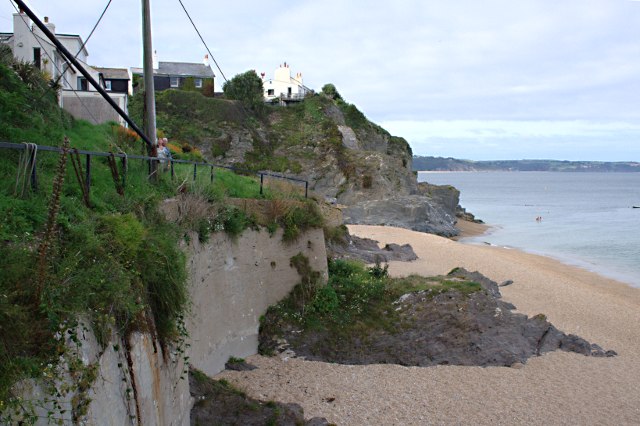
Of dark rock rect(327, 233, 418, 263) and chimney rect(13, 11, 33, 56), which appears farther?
dark rock rect(327, 233, 418, 263)

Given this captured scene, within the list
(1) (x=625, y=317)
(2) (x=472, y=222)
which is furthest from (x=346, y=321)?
(2) (x=472, y=222)

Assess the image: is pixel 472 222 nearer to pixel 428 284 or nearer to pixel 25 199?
pixel 428 284

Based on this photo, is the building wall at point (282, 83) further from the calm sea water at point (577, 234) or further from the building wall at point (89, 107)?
the building wall at point (89, 107)

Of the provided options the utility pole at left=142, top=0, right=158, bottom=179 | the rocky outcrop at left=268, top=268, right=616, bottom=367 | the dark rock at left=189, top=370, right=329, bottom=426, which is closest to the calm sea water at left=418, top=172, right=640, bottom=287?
the rocky outcrop at left=268, top=268, right=616, bottom=367

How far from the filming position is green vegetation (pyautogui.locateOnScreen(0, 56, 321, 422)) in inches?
203

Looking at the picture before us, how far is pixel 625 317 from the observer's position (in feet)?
72.7

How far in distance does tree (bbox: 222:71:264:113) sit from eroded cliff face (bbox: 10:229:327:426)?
124 feet

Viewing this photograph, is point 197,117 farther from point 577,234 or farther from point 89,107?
point 577,234


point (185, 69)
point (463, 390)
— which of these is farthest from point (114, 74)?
point (463, 390)

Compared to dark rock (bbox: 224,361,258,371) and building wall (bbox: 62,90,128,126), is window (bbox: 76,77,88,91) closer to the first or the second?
building wall (bbox: 62,90,128,126)

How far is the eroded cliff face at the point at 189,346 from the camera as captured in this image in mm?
5367

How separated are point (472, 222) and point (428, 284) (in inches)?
1859

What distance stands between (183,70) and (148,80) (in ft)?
157

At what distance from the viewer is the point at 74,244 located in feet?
22.3
